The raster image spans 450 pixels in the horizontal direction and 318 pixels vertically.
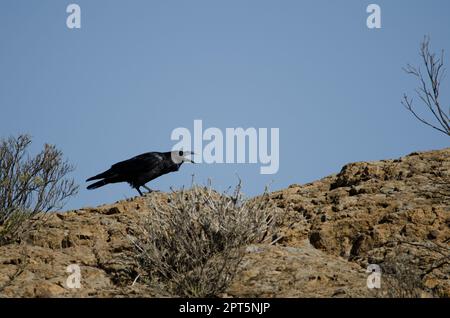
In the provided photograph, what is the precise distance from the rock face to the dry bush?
0.62 feet

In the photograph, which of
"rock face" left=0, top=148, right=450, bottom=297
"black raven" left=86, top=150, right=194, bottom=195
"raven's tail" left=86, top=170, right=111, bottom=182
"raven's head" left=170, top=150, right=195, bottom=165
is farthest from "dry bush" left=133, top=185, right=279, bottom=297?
"raven's head" left=170, top=150, right=195, bottom=165

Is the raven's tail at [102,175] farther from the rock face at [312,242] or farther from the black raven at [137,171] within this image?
the rock face at [312,242]

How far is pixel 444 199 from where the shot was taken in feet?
28.1

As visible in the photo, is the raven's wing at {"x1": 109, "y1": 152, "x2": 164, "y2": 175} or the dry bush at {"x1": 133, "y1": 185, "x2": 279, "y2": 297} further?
the raven's wing at {"x1": 109, "y1": 152, "x2": 164, "y2": 175}

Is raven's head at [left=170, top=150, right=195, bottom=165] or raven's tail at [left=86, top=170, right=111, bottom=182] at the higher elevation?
raven's head at [left=170, top=150, right=195, bottom=165]

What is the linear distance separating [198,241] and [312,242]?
6.07ft

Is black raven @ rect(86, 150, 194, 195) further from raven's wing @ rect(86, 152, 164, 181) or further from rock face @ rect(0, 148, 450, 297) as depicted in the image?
rock face @ rect(0, 148, 450, 297)

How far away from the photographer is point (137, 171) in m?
11.5

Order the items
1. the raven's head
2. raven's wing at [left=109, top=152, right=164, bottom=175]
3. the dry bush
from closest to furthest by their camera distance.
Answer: the dry bush
raven's wing at [left=109, top=152, right=164, bottom=175]
the raven's head

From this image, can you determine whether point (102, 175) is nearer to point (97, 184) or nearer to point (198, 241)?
point (97, 184)

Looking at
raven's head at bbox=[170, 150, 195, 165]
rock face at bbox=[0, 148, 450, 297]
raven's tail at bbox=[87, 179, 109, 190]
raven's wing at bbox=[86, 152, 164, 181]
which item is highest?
raven's head at bbox=[170, 150, 195, 165]

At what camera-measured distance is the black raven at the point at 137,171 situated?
1148cm

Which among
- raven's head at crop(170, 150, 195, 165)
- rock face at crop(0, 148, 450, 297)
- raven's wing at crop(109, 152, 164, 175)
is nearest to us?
rock face at crop(0, 148, 450, 297)

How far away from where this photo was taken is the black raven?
11.5 metres
